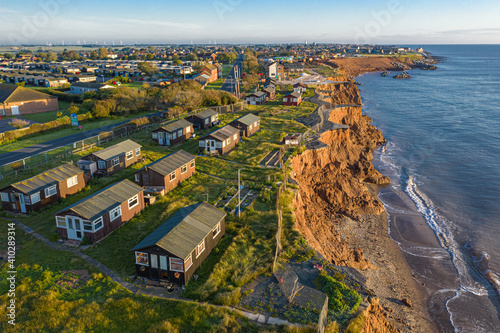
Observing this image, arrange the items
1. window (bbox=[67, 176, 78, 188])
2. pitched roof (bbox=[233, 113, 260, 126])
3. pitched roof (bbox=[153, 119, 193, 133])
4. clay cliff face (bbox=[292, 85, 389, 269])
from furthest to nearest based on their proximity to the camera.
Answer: pitched roof (bbox=[233, 113, 260, 126])
pitched roof (bbox=[153, 119, 193, 133])
window (bbox=[67, 176, 78, 188])
clay cliff face (bbox=[292, 85, 389, 269])

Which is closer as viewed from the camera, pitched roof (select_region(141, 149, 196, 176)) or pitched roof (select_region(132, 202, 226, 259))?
pitched roof (select_region(132, 202, 226, 259))

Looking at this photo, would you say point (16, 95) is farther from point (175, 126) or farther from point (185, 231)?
point (185, 231)

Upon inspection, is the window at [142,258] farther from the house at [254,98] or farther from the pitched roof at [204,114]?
the house at [254,98]

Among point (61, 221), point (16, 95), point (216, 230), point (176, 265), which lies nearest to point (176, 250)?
point (176, 265)

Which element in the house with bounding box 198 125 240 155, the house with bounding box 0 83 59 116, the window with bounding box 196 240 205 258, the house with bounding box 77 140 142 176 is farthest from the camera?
the house with bounding box 0 83 59 116

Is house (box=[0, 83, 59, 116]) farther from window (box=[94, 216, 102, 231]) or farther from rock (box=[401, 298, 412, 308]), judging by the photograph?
rock (box=[401, 298, 412, 308])

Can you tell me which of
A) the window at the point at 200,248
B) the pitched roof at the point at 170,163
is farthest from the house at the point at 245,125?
the window at the point at 200,248

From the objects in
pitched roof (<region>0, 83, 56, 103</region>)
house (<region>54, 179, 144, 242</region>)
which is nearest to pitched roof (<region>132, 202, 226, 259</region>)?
house (<region>54, 179, 144, 242</region>)

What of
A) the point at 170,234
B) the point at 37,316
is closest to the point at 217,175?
the point at 170,234
